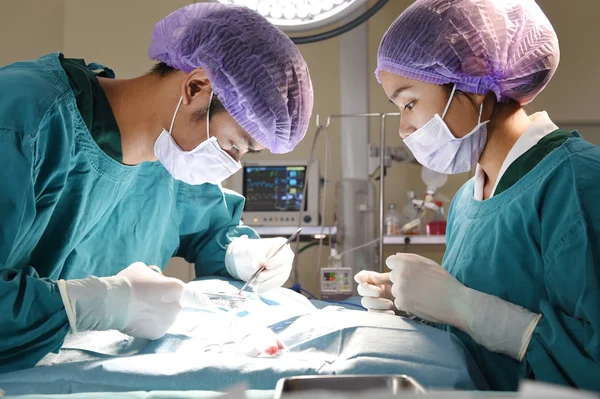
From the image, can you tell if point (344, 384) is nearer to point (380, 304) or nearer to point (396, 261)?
point (396, 261)

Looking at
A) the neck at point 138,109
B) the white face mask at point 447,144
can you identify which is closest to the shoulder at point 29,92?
the neck at point 138,109

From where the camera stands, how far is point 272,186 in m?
3.27

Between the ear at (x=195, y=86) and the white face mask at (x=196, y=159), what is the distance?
2 centimetres

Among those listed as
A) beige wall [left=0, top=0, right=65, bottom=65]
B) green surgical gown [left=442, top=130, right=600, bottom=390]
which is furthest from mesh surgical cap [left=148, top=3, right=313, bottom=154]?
beige wall [left=0, top=0, right=65, bottom=65]

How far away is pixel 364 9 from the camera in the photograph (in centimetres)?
148

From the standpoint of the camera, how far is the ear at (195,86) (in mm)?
1398

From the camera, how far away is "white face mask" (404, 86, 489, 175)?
1.38 metres

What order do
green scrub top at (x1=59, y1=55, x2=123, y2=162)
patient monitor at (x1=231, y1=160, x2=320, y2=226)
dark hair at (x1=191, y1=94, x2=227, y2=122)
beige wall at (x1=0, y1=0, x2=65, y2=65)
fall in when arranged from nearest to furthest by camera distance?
green scrub top at (x1=59, y1=55, x2=123, y2=162) → dark hair at (x1=191, y1=94, x2=227, y2=122) → beige wall at (x1=0, y1=0, x2=65, y2=65) → patient monitor at (x1=231, y1=160, x2=320, y2=226)

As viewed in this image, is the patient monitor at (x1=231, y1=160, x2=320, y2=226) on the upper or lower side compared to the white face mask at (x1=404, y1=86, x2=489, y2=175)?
lower

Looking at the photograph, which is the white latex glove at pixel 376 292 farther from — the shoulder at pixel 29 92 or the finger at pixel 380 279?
the shoulder at pixel 29 92

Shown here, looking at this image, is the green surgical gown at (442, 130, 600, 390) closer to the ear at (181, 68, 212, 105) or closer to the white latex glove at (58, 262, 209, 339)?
the white latex glove at (58, 262, 209, 339)

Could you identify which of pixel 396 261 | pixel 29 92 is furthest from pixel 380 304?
pixel 29 92

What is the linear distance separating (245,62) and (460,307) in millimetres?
734

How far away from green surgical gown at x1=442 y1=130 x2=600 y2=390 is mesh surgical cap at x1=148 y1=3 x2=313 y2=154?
1.78ft
